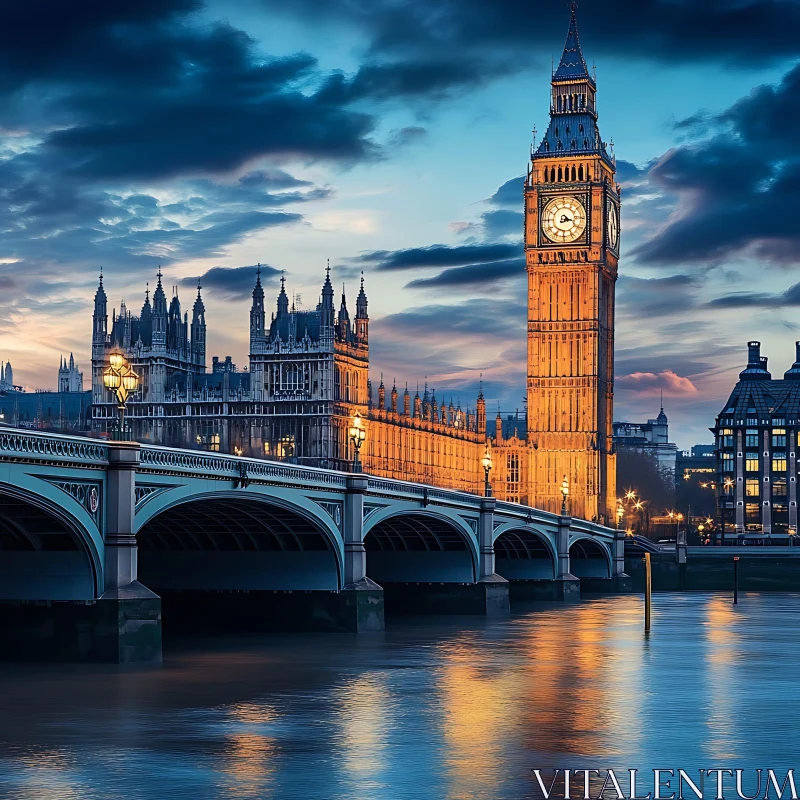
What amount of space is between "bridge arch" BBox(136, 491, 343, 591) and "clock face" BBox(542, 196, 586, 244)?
98152 millimetres

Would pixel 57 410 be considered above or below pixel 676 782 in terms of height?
above

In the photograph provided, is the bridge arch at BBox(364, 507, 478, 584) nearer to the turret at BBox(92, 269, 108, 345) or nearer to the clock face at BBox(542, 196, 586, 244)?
the turret at BBox(92, 269, 108, 345)

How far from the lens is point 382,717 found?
34.0 m

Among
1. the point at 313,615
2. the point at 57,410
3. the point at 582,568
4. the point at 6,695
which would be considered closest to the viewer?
the point at 6,695

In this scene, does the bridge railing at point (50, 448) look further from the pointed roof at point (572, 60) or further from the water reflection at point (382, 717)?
the pointed roof at point (572, 60)

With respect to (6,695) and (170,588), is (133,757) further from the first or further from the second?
(170,588)

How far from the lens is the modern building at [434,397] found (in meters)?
128

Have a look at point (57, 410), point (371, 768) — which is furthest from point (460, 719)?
point (57, 410)

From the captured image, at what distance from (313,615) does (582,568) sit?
54.6 m

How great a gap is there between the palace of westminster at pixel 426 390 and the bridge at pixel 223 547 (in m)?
35.7

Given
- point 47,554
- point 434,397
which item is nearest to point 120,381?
point 47,554

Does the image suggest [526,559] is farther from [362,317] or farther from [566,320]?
[566,320]

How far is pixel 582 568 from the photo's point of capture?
11125 cm

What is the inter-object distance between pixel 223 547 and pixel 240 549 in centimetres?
91
